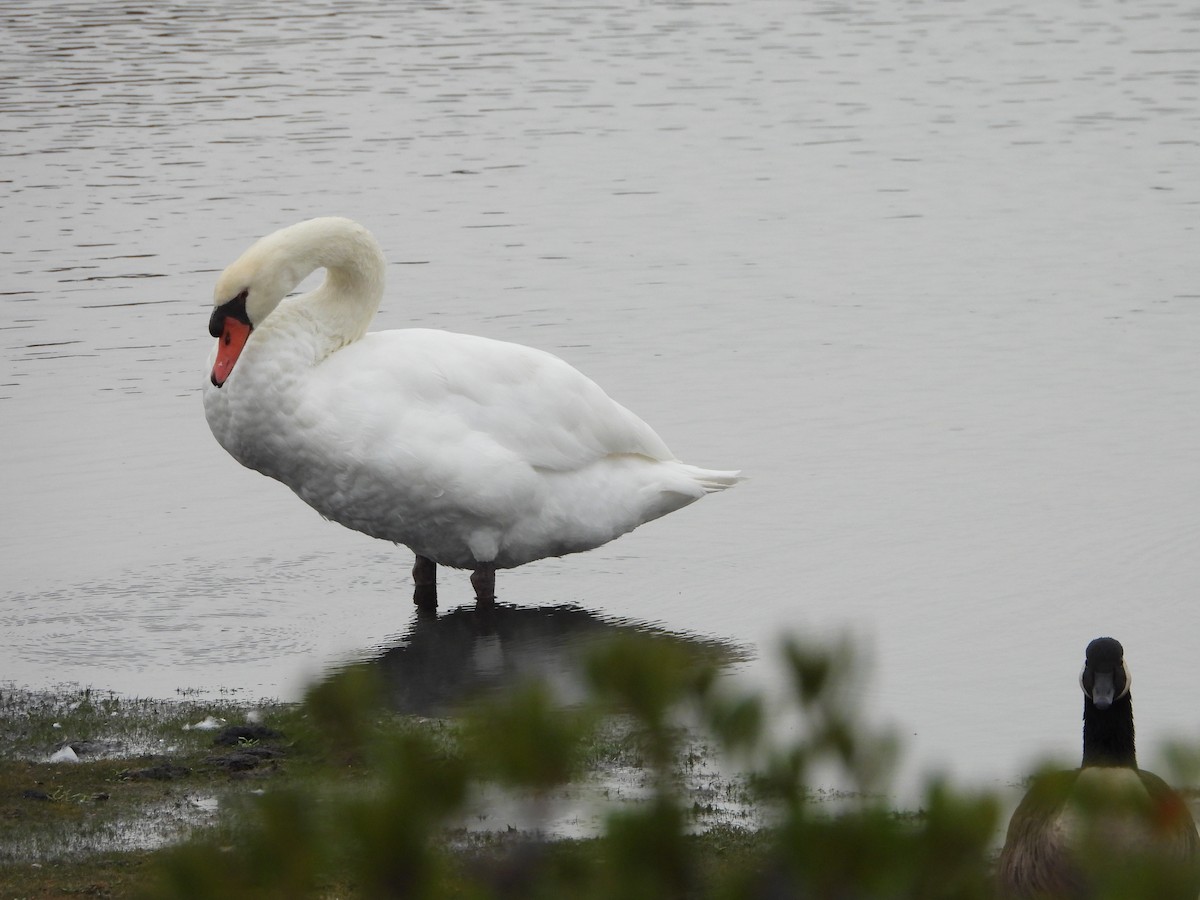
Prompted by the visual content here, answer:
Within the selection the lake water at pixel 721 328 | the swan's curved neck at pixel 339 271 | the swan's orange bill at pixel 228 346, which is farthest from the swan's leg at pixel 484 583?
the swan's orange bill at pixel 228 346

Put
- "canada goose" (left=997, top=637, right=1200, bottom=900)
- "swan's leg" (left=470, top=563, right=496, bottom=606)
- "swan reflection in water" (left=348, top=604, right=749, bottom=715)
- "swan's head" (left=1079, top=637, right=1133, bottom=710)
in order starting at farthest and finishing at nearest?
"swan's leg" (left=470, top=563, right=496, bottom=606), "swan reflection in water" (left=348, top=604, right=749, bottom=715), "swan's head" (left=1079, top=637, right=1133, bottom=710), "canada goose" (left=997, top=637, right=1200, bottom=900)

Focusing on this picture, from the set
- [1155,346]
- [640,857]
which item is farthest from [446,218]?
[640,857]

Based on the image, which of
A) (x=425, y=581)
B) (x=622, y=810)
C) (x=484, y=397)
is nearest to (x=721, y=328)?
(x=425, y=581)

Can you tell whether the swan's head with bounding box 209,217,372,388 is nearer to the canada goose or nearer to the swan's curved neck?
the swan's curved neck

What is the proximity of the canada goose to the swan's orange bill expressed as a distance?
4047mm

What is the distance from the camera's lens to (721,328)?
13.9 m

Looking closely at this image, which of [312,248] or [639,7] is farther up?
[312,248]

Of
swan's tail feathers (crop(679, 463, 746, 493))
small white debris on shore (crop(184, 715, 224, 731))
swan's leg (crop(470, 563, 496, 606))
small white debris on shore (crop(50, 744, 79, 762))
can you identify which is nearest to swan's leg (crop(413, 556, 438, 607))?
swan's leg (crop(470, 563, 496, 606))

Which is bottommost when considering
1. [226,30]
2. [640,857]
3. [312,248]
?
[226,30]

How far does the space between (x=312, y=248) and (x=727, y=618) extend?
7.80 feet

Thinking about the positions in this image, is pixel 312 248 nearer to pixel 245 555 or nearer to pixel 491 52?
pixel 245 555

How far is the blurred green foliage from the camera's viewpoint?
6.87 ft

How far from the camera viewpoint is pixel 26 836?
5.99m

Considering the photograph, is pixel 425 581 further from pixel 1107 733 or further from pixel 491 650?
pixel 1107 733
